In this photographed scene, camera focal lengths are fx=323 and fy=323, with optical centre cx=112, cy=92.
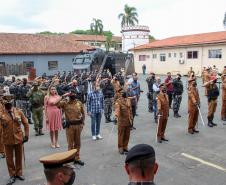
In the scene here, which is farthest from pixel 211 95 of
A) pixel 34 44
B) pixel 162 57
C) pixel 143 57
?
pixel 143 57

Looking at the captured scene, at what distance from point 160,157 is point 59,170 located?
5771mm

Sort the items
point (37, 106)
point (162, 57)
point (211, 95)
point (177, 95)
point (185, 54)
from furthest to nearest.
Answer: point (162, 57)
point (185, 54)
point (177, 95)
point (211, 95)
point (37, 106)

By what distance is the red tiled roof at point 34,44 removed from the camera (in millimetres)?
32688

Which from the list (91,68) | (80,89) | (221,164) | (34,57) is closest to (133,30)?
(34,57)

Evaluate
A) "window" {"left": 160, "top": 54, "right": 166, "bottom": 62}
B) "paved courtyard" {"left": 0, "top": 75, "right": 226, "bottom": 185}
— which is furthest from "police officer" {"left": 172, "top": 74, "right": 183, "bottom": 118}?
"window" {"left": 160, "top": 54, "right": 166, "bottom": 62}

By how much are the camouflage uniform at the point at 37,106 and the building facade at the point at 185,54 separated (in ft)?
78.4

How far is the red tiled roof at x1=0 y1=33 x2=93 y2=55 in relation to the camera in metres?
32.7

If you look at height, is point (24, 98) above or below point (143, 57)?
below

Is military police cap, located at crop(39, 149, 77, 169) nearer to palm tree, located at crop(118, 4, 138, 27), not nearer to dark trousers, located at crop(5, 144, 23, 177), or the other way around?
dark trousers, located at crop(5, 144, 23, 177)

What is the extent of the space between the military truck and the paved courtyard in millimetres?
11376

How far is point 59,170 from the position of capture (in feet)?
8.91

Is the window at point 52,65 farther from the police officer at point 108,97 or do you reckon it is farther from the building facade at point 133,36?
the police officer at point 108,97

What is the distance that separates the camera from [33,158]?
27.6ft

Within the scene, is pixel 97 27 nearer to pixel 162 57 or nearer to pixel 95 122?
pixel 162 57
